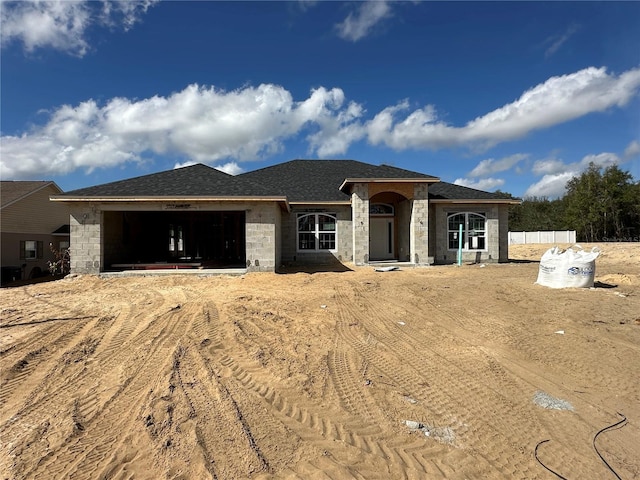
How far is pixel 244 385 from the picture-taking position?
4.64 m

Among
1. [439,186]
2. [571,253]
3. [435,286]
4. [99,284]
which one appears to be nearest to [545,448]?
[435,286]

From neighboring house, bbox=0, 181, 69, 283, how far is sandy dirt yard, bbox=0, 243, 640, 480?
1256cm

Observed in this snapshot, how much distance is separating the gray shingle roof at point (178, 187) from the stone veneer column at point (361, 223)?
457 centimetres

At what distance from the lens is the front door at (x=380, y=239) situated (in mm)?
20609

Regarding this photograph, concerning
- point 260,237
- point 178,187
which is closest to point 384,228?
point 260,237

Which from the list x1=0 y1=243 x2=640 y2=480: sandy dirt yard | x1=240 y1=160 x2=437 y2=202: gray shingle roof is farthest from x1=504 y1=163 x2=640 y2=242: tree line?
x1=0 y1=243 x2=640 y2=480: sandy dirt yard

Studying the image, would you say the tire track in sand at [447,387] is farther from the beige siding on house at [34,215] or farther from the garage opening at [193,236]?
the beige siding on house at [34,215]

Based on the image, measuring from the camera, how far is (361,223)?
56.9 ft

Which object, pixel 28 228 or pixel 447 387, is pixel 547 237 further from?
pixel 28 228

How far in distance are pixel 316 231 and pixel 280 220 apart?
1.95m

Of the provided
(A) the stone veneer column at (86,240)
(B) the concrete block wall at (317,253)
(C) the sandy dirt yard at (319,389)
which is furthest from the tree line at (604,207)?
(A) the stone veneer column at (86,240)

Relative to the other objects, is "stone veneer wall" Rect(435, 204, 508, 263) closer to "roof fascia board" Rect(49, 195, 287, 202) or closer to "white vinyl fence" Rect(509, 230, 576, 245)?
"roof fascia board" Rect(49, 195, 287, 202)

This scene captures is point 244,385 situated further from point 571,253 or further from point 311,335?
point 571,253

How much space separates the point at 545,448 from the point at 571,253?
9.10 meters
